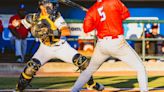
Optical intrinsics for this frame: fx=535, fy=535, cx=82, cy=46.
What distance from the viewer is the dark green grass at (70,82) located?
1069cm

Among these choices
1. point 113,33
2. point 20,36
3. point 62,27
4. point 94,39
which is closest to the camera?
point 113,33

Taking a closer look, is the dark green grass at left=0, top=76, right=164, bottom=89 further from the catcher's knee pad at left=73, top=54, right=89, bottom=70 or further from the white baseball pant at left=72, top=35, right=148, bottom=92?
the white baseball pant at left=72, top=35, right=148, bottom=92

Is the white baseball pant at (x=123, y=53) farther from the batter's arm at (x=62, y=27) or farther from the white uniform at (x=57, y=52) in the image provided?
the white uniform at (x=57, y=52)

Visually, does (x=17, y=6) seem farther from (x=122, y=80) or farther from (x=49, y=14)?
(x=49, y=14)

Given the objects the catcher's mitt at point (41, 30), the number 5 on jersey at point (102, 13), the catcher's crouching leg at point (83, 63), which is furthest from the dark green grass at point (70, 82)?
the number 5 on jersey at point (102, 13)

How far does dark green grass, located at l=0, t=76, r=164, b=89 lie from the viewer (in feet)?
35.1

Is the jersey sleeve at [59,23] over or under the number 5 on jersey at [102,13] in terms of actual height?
under

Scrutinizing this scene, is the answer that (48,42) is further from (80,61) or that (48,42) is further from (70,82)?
(70,82)

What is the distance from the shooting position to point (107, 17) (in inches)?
331

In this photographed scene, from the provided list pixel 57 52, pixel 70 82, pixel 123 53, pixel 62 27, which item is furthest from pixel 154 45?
pixel 123 53

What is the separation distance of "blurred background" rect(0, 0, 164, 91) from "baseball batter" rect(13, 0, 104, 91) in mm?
3907

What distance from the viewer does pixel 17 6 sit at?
16609mm

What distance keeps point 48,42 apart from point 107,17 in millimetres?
1372

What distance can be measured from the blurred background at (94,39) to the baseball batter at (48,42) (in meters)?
3.91
